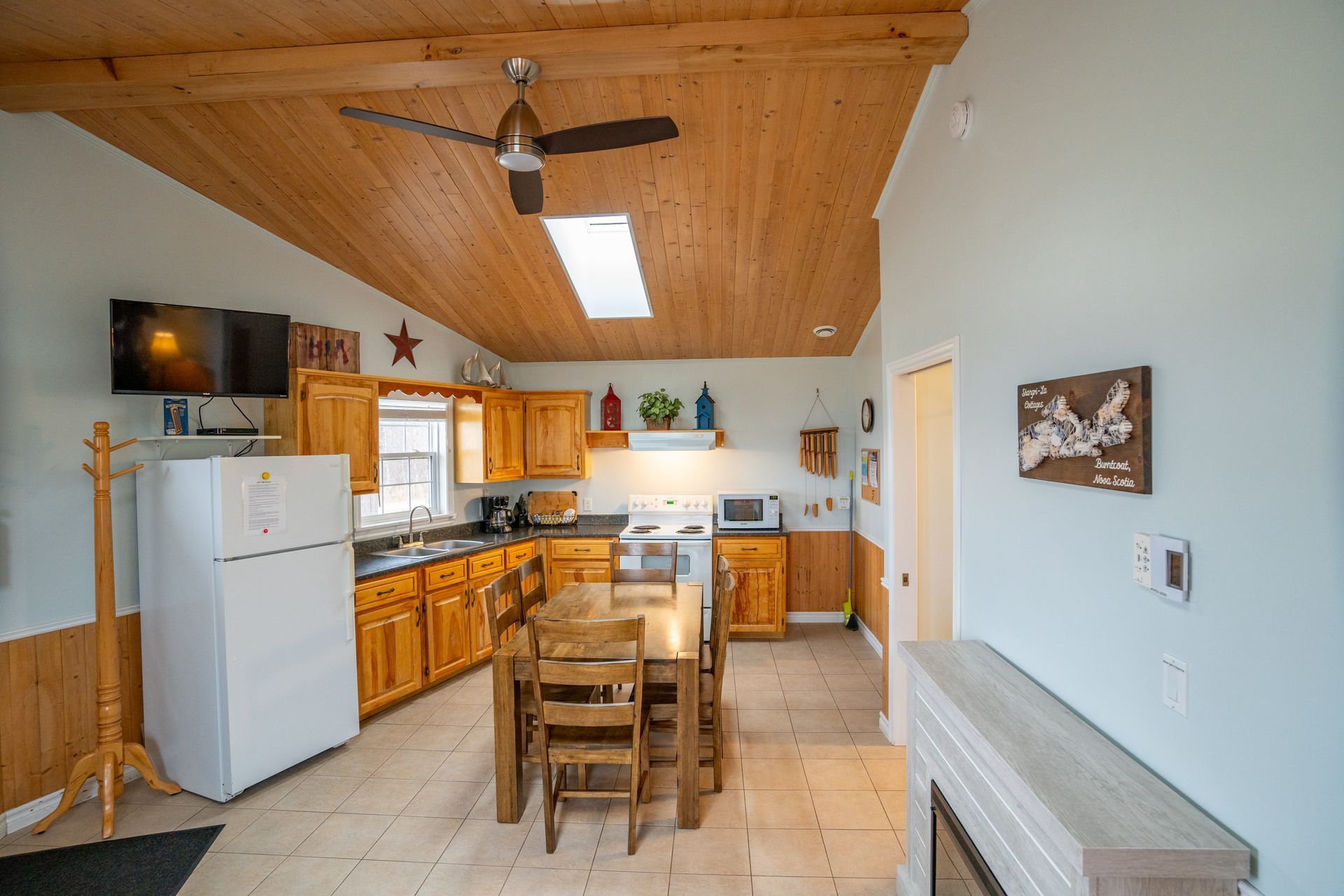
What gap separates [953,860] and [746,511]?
361cm

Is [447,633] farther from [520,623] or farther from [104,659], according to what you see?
[104,659]

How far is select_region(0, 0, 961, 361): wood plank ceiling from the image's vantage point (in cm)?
235

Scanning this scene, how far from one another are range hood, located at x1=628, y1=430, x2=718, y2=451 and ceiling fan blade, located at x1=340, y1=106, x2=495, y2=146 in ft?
11.5

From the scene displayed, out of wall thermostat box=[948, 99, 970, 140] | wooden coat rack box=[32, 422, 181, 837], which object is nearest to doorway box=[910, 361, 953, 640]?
wall thermostat box=[948, 99, 970, 140]

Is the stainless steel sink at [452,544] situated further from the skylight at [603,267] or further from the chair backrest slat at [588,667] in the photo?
the chair backrest slat at [588,667]

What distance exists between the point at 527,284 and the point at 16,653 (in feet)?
10.8

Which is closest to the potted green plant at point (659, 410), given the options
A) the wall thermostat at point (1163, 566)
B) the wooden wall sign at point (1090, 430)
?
the wooden wall sign at point (1090, 430)

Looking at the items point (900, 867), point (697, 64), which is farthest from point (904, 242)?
point (900, 867)

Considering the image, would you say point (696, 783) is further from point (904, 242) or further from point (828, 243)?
point (828, 243)

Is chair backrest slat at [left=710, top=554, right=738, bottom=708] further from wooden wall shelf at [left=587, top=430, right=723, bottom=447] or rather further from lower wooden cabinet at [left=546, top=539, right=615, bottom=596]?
wooden wall shelf at [left=587, top=430, right=723, bottom=447]

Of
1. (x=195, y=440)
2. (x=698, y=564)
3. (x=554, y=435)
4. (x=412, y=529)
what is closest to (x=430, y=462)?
(x=412, y=529)

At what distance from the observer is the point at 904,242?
3.04 metres

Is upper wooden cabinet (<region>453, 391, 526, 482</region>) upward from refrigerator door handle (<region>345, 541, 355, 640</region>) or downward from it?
upward

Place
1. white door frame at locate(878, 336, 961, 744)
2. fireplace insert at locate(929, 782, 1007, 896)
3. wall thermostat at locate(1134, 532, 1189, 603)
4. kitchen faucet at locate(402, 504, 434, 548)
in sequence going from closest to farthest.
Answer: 1. wall thermostat at locate(1134, 532, 1189, 603)
2. fireplace insert at locate(929, 782, 1007, 896)
3. white door frame at locate(878, 336, 961, 744)
4. kitchen faucet at locate(402, 504, 434, 548)
